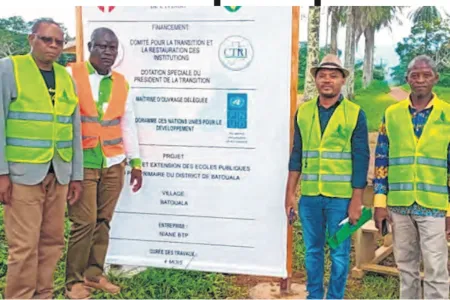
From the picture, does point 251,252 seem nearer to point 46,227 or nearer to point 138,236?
point 138,236

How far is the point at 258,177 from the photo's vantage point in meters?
4.25

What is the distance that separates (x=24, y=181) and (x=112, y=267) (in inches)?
43.9

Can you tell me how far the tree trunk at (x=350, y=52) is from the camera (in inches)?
157

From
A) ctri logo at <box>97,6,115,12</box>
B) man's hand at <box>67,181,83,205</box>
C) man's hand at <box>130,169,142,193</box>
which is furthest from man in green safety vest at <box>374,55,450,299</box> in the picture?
ctri logo at <box>97,6,115,12</box>

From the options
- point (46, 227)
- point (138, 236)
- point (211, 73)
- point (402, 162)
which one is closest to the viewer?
point (402, 162)

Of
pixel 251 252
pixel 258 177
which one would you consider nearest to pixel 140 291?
pixel 251 252

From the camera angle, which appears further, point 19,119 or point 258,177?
point 258,177

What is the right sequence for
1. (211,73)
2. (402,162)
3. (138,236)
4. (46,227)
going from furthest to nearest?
(138,236), (211,73), (46,227), (402,162)

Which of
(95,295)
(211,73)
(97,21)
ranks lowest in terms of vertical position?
(95,295)

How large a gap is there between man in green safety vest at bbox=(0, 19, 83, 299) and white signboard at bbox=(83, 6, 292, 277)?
0.58m

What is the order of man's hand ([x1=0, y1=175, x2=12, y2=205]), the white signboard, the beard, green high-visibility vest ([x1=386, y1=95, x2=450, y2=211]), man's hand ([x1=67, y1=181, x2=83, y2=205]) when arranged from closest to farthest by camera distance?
1. green high-visibility vest ([x1=386, y1=95, x2=450, y2=211])
2. man's hand ([x1=0, y1=175, x2=12, y2=205])
3. the beard
4. man's hand ([x1=67, y1=181, x2=83, y2=205])
5. the white signboard

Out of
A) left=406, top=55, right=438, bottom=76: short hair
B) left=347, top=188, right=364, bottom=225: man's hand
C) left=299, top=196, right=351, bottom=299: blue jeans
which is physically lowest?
left=299, top=196, right=351, bottom=299: blue jeans

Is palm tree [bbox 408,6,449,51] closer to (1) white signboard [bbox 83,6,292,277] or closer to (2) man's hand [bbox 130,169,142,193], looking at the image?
(1) white signboard [bbox 83,6,292,277]

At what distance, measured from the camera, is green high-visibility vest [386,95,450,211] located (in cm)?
360
